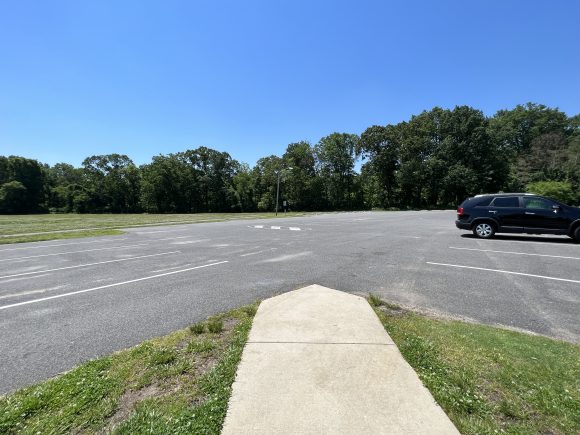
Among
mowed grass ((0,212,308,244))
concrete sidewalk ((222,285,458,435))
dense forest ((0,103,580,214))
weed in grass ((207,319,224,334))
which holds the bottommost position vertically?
mowed grass ((0,212,308,244))

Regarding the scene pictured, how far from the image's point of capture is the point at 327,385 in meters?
2.57

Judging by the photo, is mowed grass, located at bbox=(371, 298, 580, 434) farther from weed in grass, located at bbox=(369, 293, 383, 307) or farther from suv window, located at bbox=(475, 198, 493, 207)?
suv window, located at bbox=(475, 198, 493, 207)

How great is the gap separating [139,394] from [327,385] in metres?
1.74

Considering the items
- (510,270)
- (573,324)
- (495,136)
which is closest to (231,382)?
(573,324)

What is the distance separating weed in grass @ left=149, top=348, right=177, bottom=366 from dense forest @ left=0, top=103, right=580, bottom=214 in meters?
55.5

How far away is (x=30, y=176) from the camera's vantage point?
76562 mm

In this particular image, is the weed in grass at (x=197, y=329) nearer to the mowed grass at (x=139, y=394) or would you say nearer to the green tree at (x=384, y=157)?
the mowed grass at (x=139, y=394)

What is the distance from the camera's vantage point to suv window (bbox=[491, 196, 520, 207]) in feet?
38.9

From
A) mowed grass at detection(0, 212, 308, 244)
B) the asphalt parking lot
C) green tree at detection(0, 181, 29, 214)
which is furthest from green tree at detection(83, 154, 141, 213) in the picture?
the asphalt parking lot

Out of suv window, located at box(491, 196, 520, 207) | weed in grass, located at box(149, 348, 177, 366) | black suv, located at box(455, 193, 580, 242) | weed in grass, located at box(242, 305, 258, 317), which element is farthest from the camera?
suv window, located at box(491, 196, 520, 207)

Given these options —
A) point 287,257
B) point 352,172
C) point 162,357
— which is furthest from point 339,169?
point 162,357

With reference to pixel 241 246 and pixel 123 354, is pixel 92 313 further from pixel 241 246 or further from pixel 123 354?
pixel 241 246

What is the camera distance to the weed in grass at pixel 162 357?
3.11 m

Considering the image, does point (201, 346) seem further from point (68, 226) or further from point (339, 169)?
point (339, 169)
